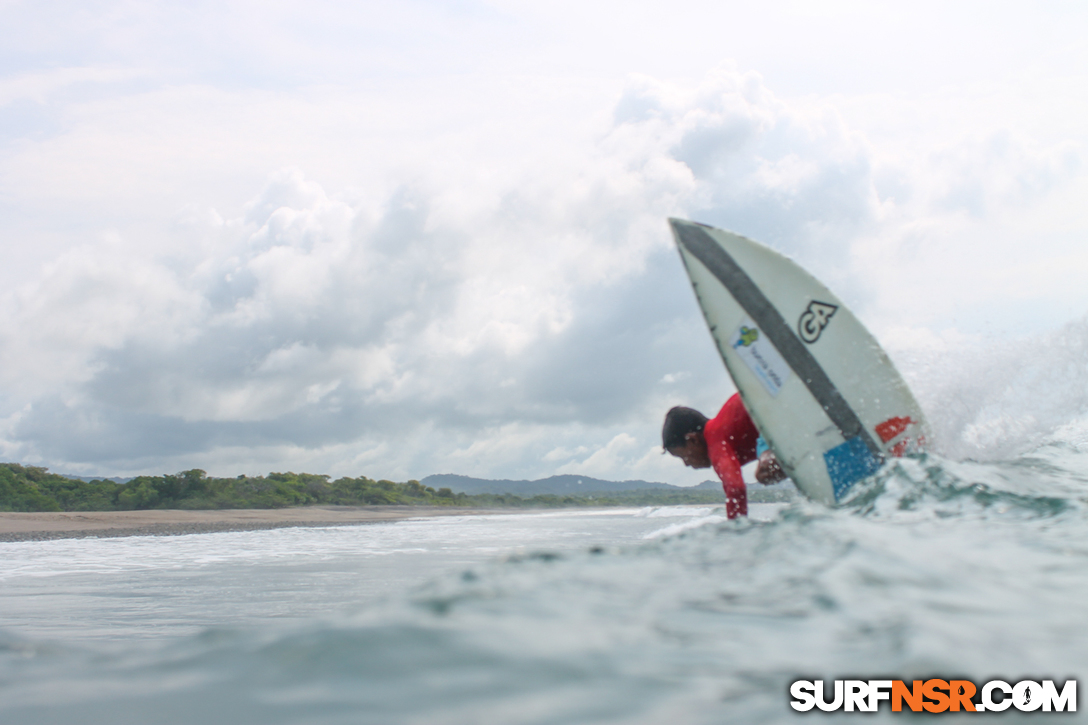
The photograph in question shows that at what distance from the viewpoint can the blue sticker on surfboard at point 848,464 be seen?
4504 millimetres

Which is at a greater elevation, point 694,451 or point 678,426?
point 678,426

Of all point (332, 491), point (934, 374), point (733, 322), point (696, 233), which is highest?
point (696, 233)

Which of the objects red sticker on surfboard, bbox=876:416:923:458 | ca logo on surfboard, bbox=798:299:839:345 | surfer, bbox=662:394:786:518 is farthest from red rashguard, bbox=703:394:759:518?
red sticker on surfboard, bbox=876:416:923:458

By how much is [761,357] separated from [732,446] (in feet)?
2.18

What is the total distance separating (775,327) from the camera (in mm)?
4863

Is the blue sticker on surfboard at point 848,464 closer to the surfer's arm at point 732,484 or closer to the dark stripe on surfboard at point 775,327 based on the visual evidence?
the dark stripe on surfboard at point 775,327

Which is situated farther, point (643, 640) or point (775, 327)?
point (775, 327)

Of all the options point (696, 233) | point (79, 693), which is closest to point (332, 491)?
point (696, 233)

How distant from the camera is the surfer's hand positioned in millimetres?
4891

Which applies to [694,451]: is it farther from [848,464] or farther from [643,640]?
[643,640]

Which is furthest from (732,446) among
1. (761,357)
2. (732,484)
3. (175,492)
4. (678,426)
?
(175,492)

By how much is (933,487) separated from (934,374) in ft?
6.68

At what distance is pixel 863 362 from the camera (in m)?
4.75

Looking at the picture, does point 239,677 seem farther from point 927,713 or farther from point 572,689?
point 927,713
